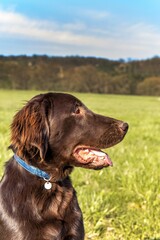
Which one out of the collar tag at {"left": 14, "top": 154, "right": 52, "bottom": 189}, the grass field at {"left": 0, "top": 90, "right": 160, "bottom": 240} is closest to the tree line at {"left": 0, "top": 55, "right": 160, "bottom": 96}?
the grass field at {"left": 0, "top": 90, "right": 160, "bottom": 240}

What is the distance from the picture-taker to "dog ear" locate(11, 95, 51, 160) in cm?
332

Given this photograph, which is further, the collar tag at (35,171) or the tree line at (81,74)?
the tree line at (81,74)

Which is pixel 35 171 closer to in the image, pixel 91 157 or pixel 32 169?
pixel 32 169

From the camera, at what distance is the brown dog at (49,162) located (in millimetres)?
3348

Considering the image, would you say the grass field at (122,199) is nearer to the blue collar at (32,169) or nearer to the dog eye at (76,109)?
the dog eye at (76,109)

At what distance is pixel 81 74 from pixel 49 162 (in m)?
94.1

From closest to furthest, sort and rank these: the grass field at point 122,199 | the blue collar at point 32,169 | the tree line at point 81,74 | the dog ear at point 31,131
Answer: the dog ear at point 31,131 → the blue collar at point 32,169 → the grass field at point 122,199 → the tree line at point 81,74

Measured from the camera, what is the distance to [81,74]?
97.0 m

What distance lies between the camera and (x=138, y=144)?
10.4 meters

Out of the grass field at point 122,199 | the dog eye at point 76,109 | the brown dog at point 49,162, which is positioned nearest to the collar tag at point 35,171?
the brown dog at point 49,162

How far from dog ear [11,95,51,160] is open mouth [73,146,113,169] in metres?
0.36

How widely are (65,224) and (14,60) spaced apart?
111 metres

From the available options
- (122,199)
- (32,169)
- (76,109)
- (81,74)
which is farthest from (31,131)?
(81,74)

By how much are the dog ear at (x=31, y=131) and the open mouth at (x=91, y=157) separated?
0.36 m
